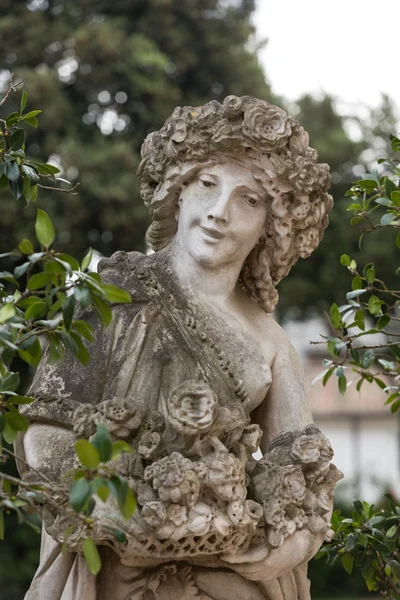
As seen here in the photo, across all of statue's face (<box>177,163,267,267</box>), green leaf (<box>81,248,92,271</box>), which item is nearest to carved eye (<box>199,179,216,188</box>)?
statue's face (<box>177,163,267,267</box>)

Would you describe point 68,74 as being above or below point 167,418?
above

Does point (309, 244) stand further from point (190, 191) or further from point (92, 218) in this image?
point (92, 218)

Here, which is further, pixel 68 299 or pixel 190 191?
pixel 190 191

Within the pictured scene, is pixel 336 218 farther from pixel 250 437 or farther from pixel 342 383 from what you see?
pixel 250 437

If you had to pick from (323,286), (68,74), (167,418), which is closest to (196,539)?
(167,418)

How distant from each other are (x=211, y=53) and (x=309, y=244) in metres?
12.2

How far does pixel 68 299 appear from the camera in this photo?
133 inches

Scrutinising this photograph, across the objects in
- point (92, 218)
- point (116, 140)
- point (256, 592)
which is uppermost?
point (116, 140)

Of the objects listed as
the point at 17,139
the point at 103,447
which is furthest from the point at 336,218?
the point at 103,447

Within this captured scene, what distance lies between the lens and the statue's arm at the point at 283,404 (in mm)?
4500

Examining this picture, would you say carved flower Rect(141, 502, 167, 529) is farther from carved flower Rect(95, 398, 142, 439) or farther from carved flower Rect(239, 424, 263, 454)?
carved flower Rect(239, 424, 263, 454)

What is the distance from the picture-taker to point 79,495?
2.96 meters

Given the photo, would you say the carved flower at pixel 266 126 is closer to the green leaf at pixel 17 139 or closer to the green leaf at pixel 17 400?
the green leaf at pixel 17 139

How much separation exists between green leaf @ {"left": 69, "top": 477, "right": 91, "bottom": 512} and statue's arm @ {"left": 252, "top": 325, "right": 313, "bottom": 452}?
1.61m
